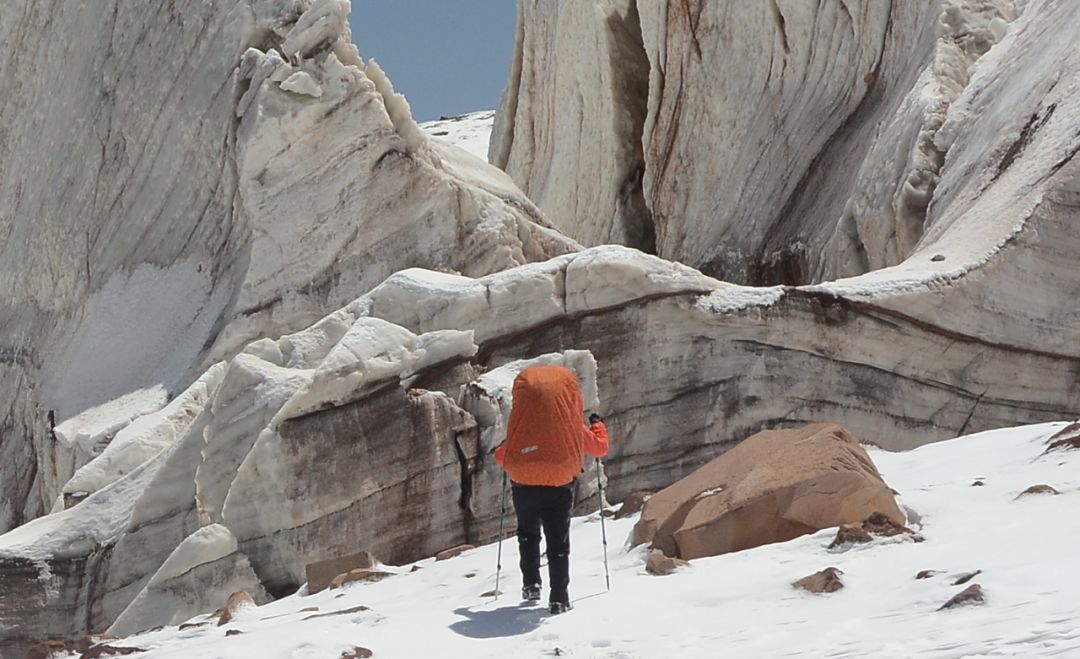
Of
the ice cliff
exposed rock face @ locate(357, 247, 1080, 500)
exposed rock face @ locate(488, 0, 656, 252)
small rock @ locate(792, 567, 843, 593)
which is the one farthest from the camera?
exposed rock face @ locate(488, 0, 656, 252)

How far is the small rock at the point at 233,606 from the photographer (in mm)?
8719

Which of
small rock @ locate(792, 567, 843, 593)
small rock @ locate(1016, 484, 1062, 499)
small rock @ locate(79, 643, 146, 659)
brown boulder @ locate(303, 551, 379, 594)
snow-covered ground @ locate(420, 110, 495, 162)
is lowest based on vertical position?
small rock @ locate(79, 643, 146, 659)

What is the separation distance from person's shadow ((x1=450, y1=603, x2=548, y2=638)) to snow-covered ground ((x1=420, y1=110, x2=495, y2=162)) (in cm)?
3030

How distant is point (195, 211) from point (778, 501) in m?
10.6

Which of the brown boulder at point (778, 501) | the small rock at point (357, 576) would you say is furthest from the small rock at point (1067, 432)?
the small rock at point (357, 576)

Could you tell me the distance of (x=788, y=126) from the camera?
22312 mm

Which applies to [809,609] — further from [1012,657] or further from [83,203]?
[83,203]

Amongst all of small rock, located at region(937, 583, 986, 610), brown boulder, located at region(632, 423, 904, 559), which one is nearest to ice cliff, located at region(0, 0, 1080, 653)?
brown boulder, located at region(632, 423, 904, 559)

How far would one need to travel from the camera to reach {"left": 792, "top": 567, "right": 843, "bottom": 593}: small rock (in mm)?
6773

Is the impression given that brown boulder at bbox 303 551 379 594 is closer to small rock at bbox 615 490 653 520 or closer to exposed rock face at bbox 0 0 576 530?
small rock at bbox 615 490 653 520

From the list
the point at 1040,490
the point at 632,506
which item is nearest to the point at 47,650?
the point at 632,506

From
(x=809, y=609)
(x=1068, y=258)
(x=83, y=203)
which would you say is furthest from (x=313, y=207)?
(x=809, y=609)

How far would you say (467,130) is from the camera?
4353cm

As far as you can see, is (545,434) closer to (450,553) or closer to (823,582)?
(823,582)
